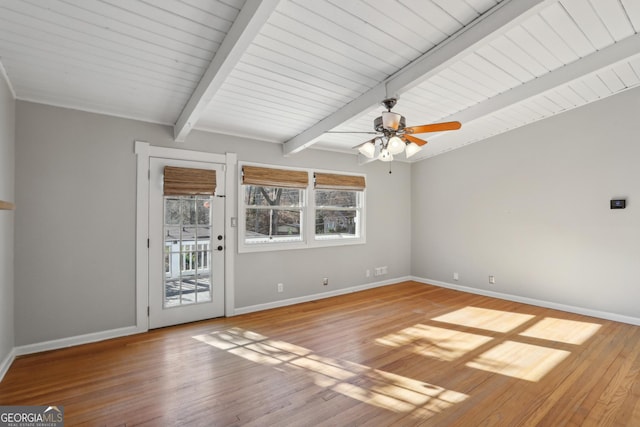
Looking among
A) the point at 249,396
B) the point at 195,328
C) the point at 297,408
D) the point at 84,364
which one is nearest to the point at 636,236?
the point at 297,408

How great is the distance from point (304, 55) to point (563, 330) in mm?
4293

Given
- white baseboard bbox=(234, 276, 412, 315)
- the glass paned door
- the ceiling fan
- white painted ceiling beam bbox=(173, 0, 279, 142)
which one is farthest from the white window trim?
the ceiling fan

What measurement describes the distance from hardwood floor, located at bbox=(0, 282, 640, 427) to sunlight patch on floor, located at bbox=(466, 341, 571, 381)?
0.01 meters

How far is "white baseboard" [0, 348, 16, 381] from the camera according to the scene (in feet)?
8.47

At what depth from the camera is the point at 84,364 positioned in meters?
2.82

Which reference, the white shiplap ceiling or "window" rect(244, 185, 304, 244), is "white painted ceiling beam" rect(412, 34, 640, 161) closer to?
the white shiplap ceiling

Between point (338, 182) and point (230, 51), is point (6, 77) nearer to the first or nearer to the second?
point (230, 51)

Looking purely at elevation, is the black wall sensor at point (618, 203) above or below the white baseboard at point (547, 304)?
above

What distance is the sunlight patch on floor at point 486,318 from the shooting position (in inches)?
152

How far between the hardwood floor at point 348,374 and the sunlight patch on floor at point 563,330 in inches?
0.9

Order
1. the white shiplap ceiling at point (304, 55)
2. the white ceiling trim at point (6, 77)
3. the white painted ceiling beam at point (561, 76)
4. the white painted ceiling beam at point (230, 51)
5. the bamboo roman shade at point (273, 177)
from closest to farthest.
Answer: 1. the white painted ceiling beam at point (230, 51)
2. the white shiplap ceiling at point (304, 55)
3. the white ceiling trim at point (6, 77)
4. the white painted ceiling beam at point (561, 76)
5. the bamboo roman shade at point (273, 177)

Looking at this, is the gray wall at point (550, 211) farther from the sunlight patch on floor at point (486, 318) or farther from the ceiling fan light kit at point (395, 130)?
the ceiling fan light kit at point (395, 130)

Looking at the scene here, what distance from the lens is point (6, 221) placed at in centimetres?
272

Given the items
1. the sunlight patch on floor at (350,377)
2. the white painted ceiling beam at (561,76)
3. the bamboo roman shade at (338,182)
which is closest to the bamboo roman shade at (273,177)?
the bamboo roman shade at (338,182)
